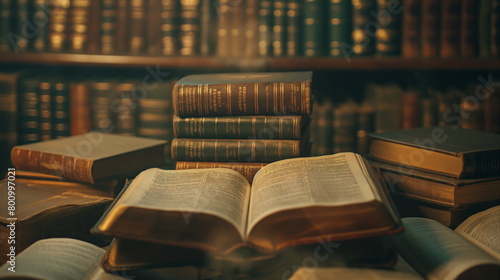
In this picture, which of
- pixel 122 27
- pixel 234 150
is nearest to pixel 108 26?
pixel 122 27

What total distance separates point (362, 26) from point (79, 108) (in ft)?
2.77

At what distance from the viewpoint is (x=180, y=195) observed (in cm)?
61

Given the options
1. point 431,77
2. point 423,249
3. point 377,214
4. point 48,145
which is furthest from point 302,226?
point 431,77

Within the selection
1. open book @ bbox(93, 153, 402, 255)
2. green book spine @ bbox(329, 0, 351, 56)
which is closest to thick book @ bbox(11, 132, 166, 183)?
open book @ bbox(93, 153, 402, 255)

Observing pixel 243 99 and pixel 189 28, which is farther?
pixel 189 28

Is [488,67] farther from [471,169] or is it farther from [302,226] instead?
[302,226]

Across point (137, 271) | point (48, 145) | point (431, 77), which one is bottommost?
point (137, 271)

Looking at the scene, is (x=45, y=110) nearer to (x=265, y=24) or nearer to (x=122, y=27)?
(x=122, y=27)

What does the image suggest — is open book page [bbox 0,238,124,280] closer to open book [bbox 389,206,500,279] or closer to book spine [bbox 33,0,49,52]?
open book [bbox 389,206,500,279]

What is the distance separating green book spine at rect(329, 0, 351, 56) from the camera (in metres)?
1.20

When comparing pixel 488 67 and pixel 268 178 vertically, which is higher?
pixel 488 67

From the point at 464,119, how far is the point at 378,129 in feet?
0.76

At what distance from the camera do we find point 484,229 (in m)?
0.66

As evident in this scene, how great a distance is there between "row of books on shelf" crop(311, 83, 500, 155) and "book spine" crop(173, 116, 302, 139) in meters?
0.47
